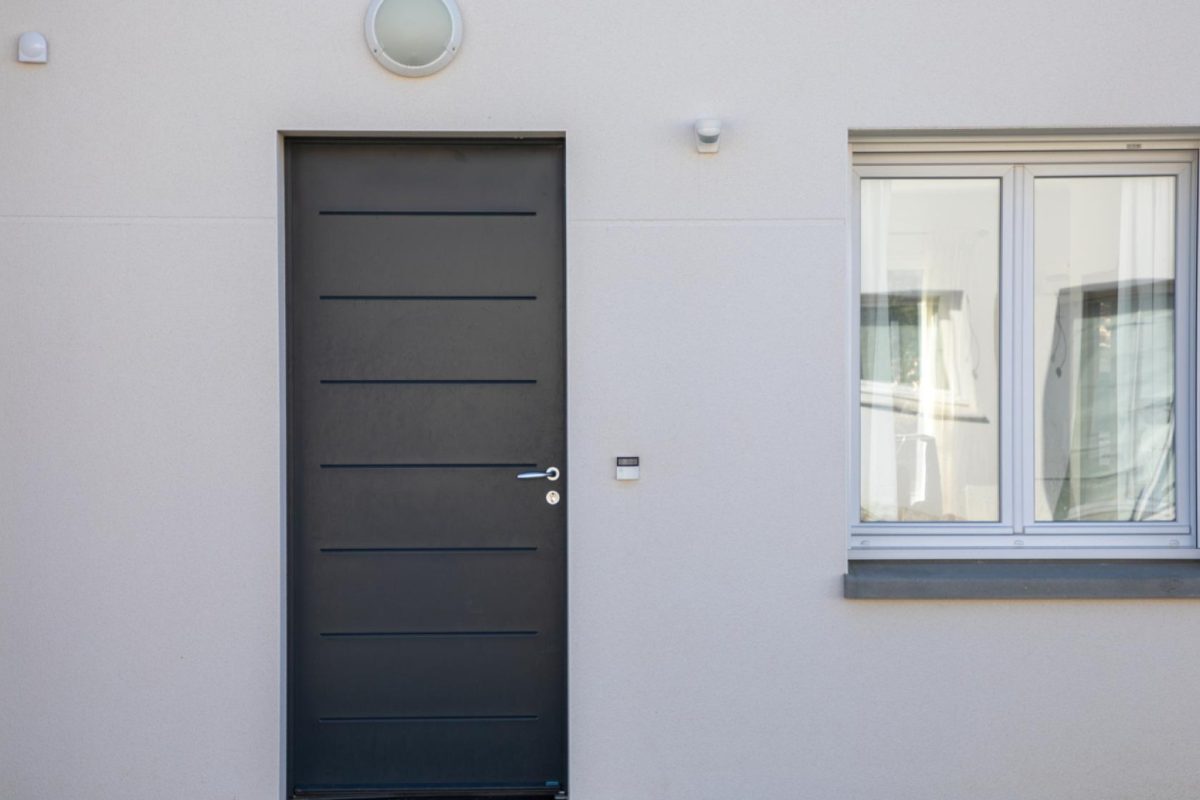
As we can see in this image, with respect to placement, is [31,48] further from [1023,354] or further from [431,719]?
[1023,354]

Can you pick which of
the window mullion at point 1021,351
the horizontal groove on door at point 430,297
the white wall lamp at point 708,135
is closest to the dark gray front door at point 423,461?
the horizontal groove on door at point 430,297

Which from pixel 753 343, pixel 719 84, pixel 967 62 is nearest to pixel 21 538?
pixel 753 343

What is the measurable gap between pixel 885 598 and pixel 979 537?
56 centimetres

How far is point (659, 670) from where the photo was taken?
4406mm

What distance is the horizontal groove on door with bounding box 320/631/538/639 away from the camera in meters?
4.53

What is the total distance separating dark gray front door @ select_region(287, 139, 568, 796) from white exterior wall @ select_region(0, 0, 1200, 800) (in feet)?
0.57

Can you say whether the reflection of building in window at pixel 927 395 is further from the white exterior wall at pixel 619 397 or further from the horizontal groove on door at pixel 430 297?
the horizontal groove on door at pixel 430 297

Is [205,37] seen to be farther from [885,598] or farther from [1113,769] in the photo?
[1113,769]

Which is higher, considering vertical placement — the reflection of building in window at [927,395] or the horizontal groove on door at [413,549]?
the reflection of building in window at [927,395]

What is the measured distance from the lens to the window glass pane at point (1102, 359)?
15.2 feet

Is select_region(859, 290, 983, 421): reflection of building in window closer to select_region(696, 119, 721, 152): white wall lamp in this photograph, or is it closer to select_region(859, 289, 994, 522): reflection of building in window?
select_region(859, 289, 994, 522): reflection of building in window

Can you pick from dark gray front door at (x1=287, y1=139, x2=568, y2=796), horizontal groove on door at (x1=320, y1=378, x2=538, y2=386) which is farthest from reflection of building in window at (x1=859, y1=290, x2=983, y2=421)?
horizontal groove on door at (x1=320, y1=378, x2=538, y2=386)

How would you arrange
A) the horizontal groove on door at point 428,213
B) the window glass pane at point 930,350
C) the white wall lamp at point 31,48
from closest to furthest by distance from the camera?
the white wall lamp at point 31,48
the horizontal groove on door at point 428,213
the window glass pane at point 930,350

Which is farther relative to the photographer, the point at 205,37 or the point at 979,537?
the point at 979,537
